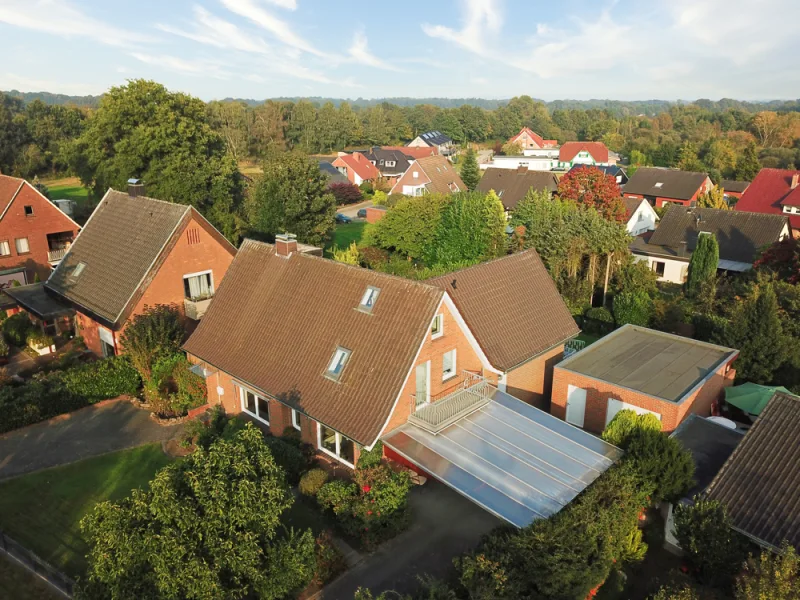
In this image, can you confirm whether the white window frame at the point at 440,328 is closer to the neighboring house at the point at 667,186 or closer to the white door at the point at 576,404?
the white door at the point at 576,404

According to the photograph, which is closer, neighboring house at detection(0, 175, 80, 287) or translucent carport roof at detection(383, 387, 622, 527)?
translucent carport roof at detection(383, 387, 622, 527)

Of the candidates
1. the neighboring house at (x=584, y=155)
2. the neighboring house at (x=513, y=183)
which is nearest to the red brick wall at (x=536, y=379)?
the neighboring house at (x=513, y=183)

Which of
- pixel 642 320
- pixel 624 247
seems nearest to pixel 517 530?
pixel 642 320

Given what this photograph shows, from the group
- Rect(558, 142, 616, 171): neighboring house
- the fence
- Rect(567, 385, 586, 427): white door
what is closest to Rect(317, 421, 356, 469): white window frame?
the fence

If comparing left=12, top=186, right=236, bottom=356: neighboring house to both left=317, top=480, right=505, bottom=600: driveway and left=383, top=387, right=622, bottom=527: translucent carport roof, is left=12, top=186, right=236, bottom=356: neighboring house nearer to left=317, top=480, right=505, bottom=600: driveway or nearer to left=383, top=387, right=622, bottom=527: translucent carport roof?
left=383, top=387, right=622, bottom=527: translucent carport roof

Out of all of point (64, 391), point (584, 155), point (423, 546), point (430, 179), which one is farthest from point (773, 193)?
point (64, 391)

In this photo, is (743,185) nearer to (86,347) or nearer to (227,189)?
(227,189)
